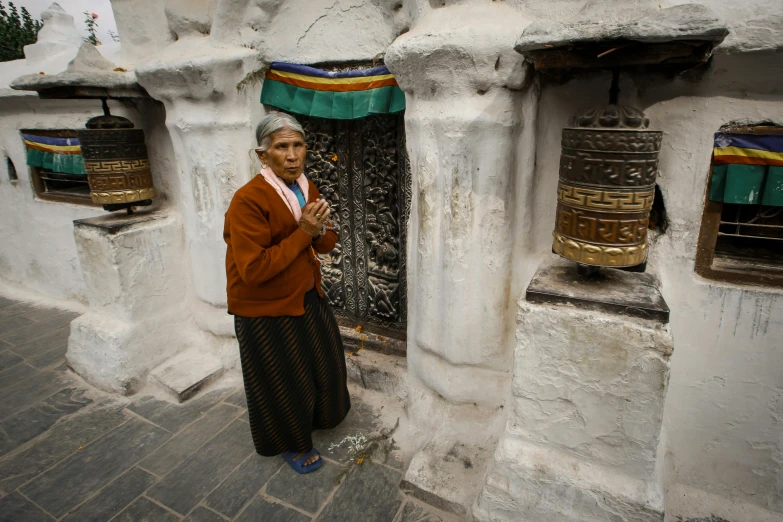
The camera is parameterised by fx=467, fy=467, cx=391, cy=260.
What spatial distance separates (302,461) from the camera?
2996 mm

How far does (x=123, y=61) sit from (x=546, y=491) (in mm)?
4734

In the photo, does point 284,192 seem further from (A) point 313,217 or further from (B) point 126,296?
(B) point 126,296

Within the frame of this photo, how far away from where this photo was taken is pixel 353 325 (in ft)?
13.3

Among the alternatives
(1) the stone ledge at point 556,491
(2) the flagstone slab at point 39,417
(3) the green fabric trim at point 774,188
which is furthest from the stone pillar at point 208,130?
(3) the green fabric trim at point 774,188

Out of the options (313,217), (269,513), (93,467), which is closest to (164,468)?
(93,467)

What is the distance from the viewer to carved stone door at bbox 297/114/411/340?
3422 millimetres

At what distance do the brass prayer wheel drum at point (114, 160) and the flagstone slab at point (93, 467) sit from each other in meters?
1.84

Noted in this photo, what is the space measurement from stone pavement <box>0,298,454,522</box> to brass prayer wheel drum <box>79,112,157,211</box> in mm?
1692

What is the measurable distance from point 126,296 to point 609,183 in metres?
3.75

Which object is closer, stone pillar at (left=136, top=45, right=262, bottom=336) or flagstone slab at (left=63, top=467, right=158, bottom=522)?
flagstone slab at (left=63, top=467, right=158, bottom=522)

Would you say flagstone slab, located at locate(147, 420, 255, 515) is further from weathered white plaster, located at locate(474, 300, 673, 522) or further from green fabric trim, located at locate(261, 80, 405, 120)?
green fabric trim, located at locate(261, 80, 405, 120)

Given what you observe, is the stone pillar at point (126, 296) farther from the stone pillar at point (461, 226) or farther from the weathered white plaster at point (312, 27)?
the stone pillar at point (461, 226)

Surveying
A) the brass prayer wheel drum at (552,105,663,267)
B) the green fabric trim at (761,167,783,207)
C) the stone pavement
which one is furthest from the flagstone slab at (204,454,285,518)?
the green fabric trim at (761,167,783,207)

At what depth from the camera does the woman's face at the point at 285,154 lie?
2.51 m
